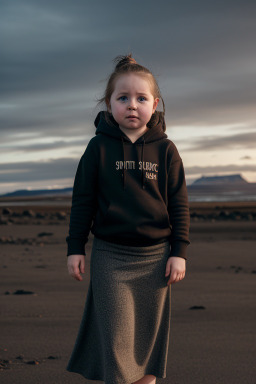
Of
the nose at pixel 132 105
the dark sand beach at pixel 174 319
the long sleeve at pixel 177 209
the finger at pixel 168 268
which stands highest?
the nose at pixel 132 105

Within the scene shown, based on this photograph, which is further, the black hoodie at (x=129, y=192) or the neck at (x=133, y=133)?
the neck at (x=133, y=133)

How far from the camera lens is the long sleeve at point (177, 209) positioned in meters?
3.07

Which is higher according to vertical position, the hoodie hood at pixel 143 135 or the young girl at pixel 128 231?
the hoodie hood at pixel 143 135

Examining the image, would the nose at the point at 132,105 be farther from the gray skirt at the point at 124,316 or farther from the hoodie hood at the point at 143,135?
the gray skirt at the point at 124,316

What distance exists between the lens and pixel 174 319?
5.51 metres

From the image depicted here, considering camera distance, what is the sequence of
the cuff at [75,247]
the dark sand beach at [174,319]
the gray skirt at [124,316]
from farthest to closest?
the dark sand beach at [174,319], the cuff at [75,247], the gray skirt at [124,316]

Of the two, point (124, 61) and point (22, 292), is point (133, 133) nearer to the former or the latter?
point (124, 61)

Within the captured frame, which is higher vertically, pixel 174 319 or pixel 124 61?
pixel 124 61

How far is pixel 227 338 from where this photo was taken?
4.92 meters

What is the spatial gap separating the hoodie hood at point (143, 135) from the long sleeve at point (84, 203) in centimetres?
13

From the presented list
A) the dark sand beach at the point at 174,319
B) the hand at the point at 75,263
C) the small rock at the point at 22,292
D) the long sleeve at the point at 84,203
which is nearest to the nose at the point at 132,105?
the long sleeve at the point at 84,203

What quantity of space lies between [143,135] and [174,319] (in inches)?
111

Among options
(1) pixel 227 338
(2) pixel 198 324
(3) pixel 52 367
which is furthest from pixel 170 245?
(2) pixel 198 324

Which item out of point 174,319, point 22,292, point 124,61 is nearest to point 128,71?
point 124,61
